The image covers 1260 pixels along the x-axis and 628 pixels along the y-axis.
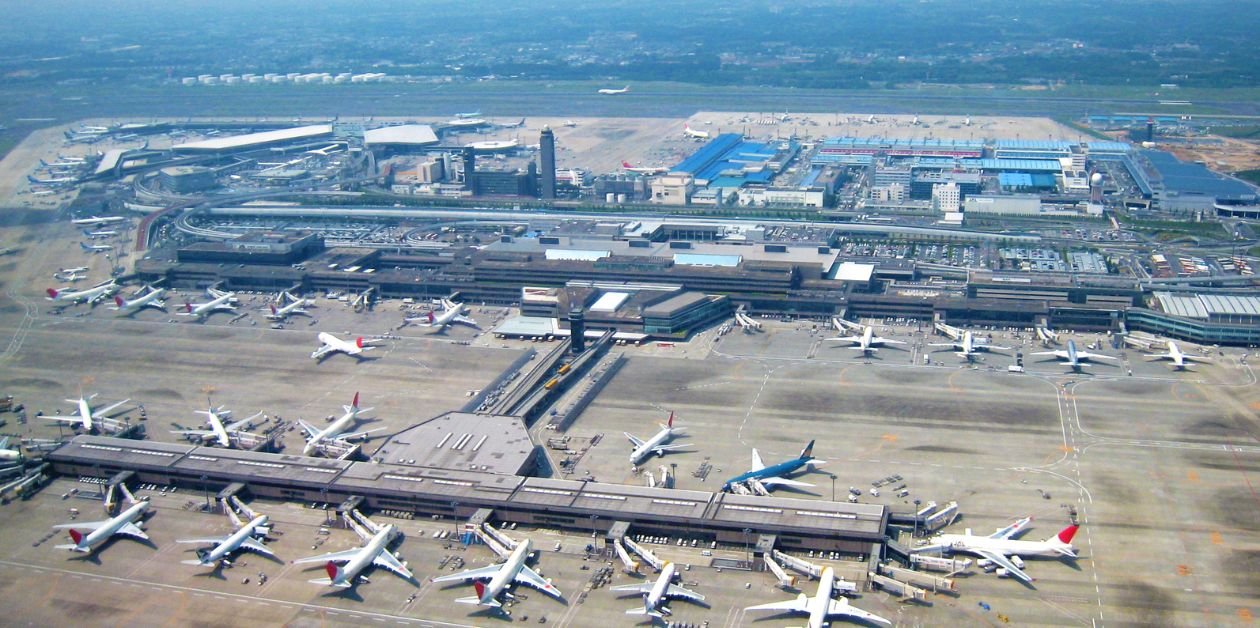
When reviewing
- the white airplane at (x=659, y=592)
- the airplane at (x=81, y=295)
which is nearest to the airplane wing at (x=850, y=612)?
the white airplane at (x=659, y=592)

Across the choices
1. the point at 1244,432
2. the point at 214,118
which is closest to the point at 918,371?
the point at 1244,432

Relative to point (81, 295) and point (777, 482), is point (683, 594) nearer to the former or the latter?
point (777, 482)

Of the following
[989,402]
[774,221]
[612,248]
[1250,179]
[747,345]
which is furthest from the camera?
[1250,179]

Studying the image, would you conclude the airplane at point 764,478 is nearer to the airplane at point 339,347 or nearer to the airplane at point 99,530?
the airplane at point 99,530

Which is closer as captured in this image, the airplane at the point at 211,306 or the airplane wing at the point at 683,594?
the airplane wing at the point at 683,594

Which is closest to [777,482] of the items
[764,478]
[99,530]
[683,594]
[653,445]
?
[764,478]

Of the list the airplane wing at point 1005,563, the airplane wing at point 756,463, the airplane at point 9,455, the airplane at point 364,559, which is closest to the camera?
Result: the airplane wing at point 1005,563

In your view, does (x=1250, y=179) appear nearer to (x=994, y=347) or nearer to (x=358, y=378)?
(x=994, y=347)
